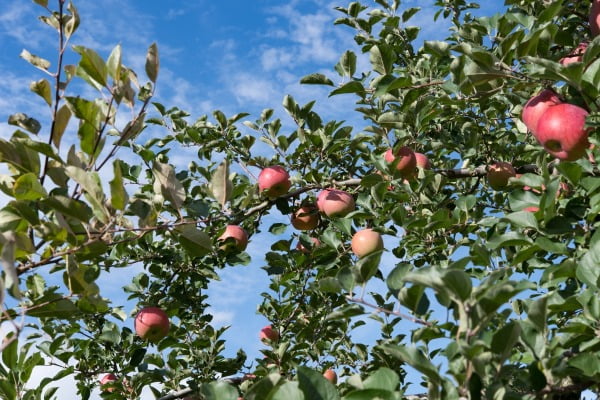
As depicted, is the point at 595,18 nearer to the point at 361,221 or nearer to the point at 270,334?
the point at 361,221

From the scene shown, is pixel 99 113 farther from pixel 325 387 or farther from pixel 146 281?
pixel 146 281

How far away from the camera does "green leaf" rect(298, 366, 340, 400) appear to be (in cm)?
145

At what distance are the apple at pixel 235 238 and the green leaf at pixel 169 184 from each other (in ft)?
4.64

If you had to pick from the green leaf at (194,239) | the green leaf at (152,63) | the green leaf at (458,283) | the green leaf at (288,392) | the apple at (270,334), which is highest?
the apple at (270,334)

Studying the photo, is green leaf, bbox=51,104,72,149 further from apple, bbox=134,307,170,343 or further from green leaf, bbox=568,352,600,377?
apple, bbox=134,307,170,343

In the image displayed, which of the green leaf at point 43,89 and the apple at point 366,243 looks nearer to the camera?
the green leaf at point 43,89

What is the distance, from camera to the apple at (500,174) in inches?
149

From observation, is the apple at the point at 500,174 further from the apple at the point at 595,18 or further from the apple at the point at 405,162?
the apple at the point at 595,18

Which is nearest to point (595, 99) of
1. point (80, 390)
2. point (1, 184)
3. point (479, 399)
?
point (479, 399)

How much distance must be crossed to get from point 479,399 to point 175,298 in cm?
319

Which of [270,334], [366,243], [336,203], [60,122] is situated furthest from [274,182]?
[270,334]

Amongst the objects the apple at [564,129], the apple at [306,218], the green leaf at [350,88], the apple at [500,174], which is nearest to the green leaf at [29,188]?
the green leaf at [350,88]

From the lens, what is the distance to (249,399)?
4.78 ft

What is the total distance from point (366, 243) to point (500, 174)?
97cm
